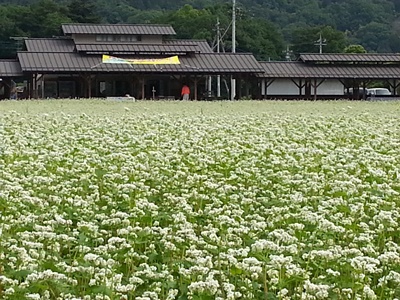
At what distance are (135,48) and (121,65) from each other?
3333mm

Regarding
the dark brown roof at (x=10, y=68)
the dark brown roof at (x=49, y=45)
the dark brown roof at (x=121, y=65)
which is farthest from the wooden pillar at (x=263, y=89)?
the dark brown roof at (x=10, y=68)

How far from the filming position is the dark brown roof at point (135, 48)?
4584cm

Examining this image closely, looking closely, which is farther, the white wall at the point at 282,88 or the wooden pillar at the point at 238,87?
the wooden pillar at the point at 238,87

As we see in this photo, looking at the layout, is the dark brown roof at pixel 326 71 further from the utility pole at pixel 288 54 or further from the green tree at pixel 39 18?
the green tree at pixel 39 18

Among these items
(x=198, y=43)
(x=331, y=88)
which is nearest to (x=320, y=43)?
(x=198, y=43)

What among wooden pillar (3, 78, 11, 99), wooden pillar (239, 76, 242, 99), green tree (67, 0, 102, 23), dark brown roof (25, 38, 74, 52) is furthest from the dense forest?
wooden pillar (3, 78, 11, 99)

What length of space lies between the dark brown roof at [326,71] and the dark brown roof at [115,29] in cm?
825

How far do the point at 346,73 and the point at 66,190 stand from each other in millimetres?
41361

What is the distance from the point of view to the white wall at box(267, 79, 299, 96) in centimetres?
4797

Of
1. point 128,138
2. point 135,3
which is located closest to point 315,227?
point 128,138

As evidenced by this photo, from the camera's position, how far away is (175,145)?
11.7 m

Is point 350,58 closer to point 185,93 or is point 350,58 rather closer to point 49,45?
point 185,93

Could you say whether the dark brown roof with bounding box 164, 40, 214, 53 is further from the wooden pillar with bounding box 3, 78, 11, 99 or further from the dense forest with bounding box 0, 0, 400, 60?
the dense forest with bounding box 0, 0, 400, 60

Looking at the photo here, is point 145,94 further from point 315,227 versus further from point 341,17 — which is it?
point 341,17
